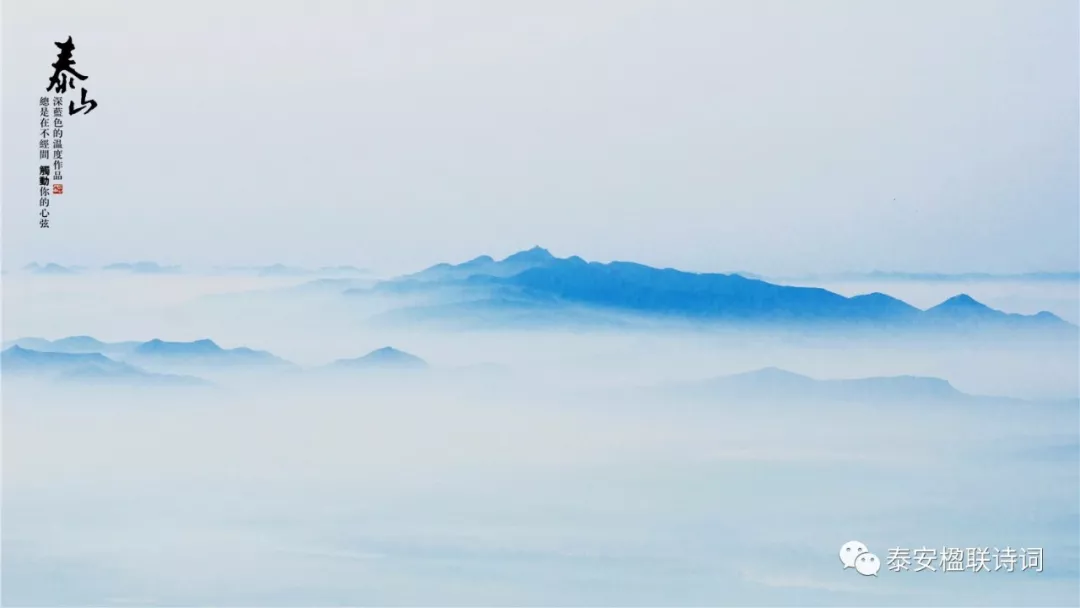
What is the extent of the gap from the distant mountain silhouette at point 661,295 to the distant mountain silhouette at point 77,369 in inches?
27.0

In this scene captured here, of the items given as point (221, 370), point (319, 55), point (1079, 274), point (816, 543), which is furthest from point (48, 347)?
point (1079, 274)

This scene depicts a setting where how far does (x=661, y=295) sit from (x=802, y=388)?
0.49 m

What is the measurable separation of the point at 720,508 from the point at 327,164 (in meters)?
1.52

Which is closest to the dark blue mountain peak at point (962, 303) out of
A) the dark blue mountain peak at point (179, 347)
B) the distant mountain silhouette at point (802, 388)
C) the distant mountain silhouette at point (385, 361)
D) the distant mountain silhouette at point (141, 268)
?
the distant mountain silhouette at point (802, 388)

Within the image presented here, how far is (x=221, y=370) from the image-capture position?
289 centimetres

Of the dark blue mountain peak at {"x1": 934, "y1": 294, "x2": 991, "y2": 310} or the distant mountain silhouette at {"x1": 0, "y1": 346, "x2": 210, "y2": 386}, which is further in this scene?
the dark blue mountain peak at {"x1": 934, "y1": 294, "x2": 991, "y2": 310}

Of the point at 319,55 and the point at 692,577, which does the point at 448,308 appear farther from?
the point at 692,577

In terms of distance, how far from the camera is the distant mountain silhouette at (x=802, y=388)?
2883mm

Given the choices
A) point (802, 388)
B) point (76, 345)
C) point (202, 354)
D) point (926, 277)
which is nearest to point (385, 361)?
point (202, 354)

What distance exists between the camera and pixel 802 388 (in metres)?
2.88

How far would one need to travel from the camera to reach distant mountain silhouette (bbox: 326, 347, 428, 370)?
291cm

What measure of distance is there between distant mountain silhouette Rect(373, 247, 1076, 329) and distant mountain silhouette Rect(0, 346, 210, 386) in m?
0.69

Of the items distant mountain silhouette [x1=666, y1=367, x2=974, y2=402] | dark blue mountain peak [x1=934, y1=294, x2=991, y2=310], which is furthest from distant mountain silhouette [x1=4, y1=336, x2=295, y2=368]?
dark blue mountain peak [x1=934, y1=294, x2=991, y2=310]

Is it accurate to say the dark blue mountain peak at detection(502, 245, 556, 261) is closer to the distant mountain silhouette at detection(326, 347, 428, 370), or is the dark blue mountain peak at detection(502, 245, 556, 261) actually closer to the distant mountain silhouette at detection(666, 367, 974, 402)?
the distant mountain silhouette at detection(326, 347, 428, 370)
